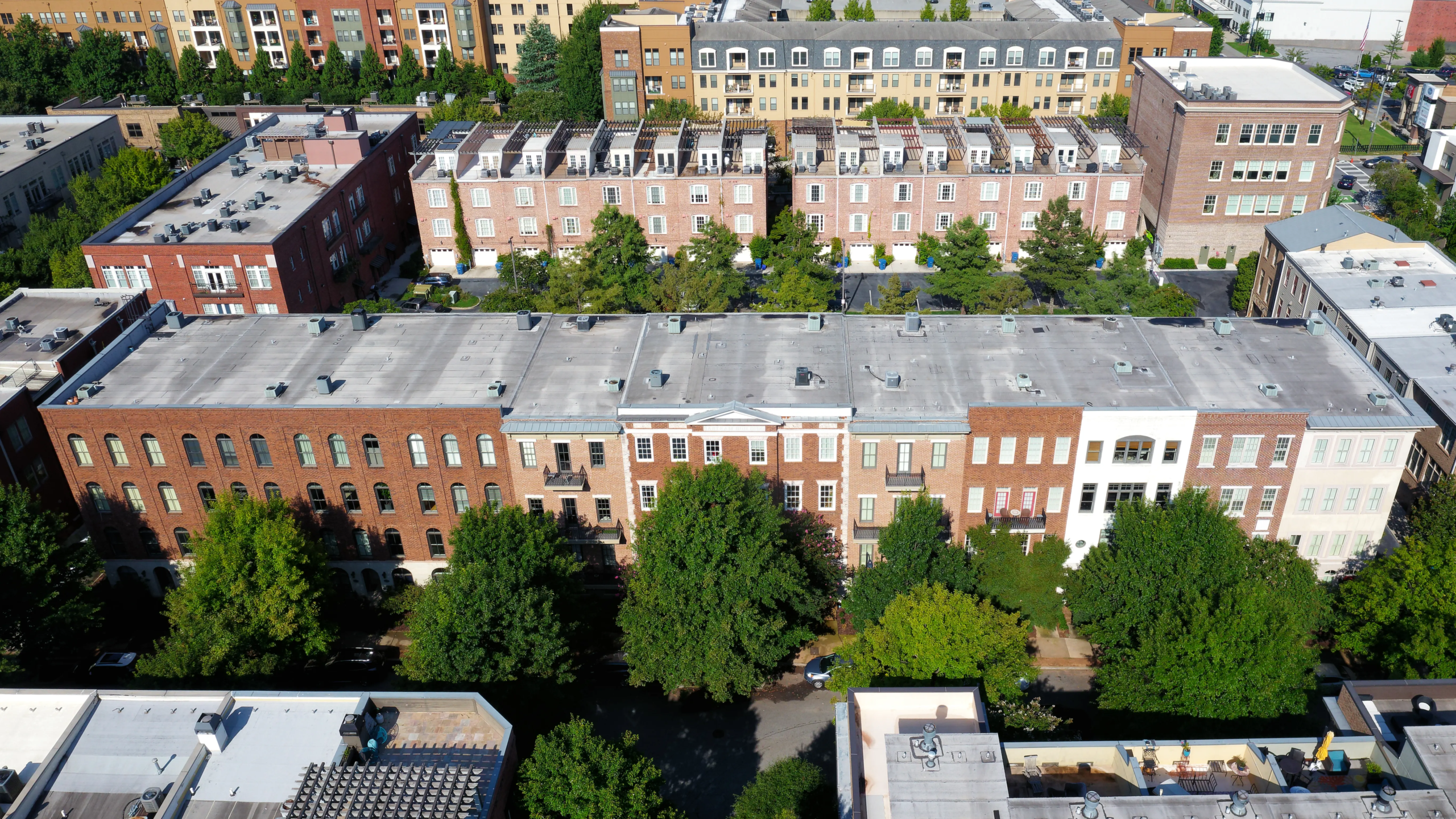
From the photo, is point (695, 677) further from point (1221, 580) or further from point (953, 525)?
point (1221, 580)

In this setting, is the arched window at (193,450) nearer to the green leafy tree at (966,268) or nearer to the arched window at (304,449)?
the arched window at (304,449)

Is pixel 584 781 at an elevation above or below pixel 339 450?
below

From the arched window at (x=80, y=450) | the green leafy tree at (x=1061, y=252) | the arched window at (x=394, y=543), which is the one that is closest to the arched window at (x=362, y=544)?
the arched window at (x=394, y=543)

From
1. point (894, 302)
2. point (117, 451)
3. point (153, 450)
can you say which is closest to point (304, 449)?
point (153, 450)

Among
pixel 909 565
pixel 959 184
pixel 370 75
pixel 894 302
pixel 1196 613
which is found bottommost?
pixel 909 565

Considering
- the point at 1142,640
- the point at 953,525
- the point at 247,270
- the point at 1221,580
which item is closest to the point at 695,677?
the point at 953,525

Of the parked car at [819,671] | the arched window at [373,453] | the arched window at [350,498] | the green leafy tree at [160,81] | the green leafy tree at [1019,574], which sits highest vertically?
the green leafy tree at [160,81]

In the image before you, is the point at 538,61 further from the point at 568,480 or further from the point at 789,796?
the point at 789,796

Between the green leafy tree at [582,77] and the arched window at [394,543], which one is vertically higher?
the green leafy tree at [582,77]
